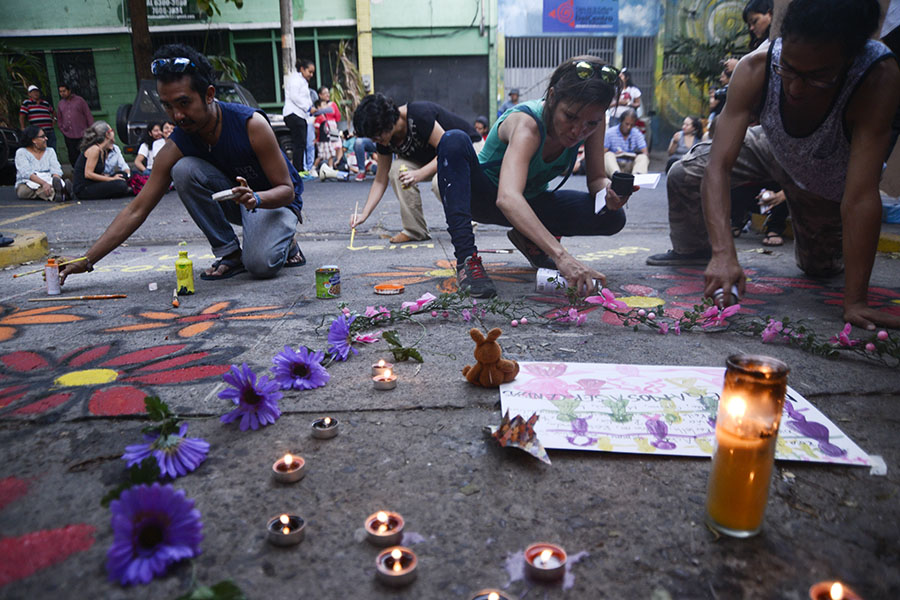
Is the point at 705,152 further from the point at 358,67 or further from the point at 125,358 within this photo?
the point at 358,67

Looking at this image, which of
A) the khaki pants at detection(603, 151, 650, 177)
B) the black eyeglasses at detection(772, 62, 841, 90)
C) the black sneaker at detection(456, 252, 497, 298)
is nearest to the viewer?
the black eyeglasses at detection(772, 62, 841, 90)

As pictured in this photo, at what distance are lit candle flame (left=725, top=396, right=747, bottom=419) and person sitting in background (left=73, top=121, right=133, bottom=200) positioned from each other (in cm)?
827

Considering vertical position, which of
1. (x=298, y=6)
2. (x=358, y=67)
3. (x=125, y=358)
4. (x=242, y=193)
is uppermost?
(x=298, y=6)

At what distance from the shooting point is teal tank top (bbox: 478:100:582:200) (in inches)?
103

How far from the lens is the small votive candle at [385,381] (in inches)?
59.2

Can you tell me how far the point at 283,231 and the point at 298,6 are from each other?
549 inches

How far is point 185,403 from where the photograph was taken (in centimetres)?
144

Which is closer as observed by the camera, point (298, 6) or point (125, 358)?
point (125, 358)

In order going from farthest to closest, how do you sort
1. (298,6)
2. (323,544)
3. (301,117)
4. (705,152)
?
(298,6)
(301,117)
(705,152)
(323,544)

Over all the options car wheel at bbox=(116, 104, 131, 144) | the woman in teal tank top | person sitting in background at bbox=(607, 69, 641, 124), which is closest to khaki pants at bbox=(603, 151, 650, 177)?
person sitting in background at bbox=(607, 69, 641, 124)

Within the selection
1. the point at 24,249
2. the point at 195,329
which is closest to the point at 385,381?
the point at 195,329

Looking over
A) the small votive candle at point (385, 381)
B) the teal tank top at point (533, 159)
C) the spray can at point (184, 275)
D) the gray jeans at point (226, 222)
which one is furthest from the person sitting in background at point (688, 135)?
the small votive candle at point (385, 381)

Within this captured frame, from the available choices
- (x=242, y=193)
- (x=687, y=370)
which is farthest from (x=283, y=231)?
(x=687, y=370)

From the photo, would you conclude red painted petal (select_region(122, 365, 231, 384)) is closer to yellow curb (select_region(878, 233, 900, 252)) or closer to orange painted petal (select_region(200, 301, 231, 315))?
orange painted petal (select_region(200, 301, 231, 315))
